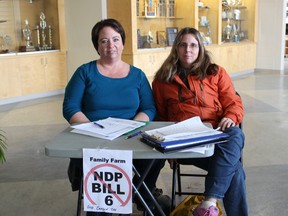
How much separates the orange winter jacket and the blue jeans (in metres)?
0.27

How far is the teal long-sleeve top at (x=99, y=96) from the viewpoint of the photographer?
237 centimetres

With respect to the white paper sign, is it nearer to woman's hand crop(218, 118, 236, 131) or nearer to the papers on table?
the papers on table

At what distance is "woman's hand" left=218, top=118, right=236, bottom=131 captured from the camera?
2355mm

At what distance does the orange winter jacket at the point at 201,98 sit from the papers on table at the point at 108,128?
1.72 ft

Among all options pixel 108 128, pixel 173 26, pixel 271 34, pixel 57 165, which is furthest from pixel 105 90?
pixel 271 34

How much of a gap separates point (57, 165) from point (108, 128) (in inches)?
75.8

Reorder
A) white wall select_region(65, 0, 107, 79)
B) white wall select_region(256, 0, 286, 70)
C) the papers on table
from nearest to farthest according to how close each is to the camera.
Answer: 1. the papers on table
2. white wall select_region(65, 0, 107, 79)
3. white wall select_region(256, 0, 286, 70)

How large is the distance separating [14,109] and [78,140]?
477 centimetres

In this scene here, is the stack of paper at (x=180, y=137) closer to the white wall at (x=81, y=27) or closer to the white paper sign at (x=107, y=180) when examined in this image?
the white paper sign at (x=107, y=180)

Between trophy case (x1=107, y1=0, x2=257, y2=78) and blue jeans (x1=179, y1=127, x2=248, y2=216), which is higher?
trophy case (x1=107, y1=0, x2=257, y2=78)

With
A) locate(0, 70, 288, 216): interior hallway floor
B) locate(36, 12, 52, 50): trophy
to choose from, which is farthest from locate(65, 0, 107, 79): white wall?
locate(0, 70, 288, 216): interior hallway floor

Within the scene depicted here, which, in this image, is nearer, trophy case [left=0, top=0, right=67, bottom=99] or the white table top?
the white table top

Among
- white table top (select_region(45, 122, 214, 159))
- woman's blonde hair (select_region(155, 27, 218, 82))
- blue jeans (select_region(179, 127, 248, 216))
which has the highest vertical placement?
woman's blonde hair (select_region(155, 27, 218, 82))

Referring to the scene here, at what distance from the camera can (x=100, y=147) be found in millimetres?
1742
